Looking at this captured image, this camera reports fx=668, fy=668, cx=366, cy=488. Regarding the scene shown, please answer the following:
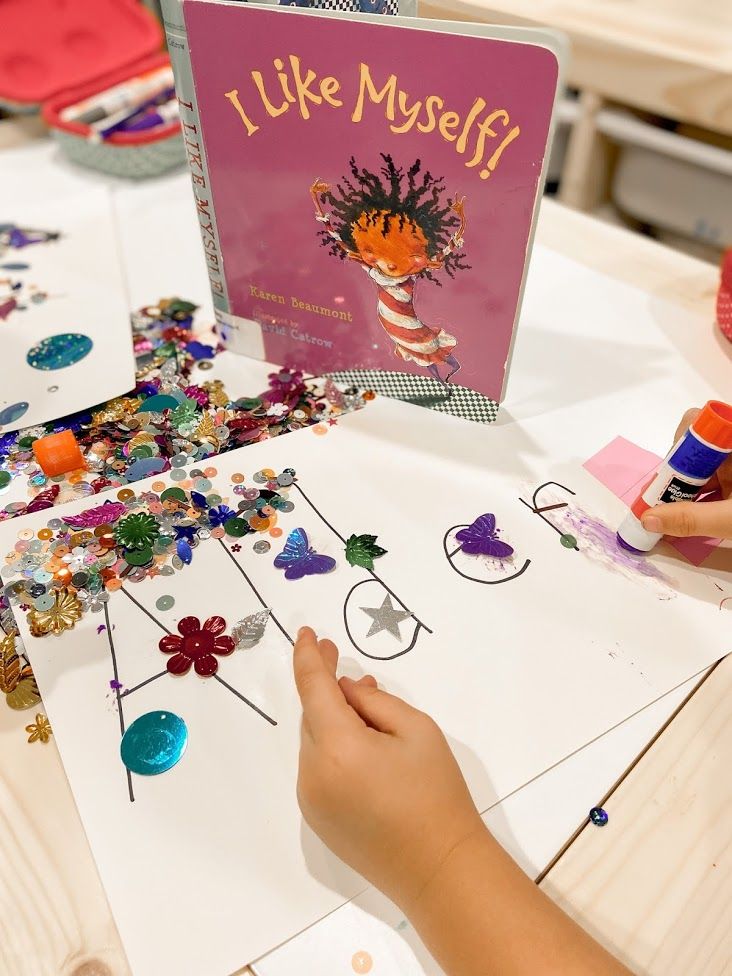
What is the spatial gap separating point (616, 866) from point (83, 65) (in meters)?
1.15

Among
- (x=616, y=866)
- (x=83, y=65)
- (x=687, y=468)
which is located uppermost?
(x=83, y=65)

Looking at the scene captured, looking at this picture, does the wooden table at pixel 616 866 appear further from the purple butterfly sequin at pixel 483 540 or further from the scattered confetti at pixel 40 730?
the purple butterfly sequin at pixel 483 540

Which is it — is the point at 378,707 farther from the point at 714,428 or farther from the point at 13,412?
the point at 13,412

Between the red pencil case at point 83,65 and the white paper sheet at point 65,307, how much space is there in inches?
2.5

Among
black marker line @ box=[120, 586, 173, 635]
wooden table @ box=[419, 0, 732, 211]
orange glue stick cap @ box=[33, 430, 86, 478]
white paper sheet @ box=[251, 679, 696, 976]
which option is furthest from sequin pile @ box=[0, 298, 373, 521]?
wooden table @ box=[419, 0, 732, 211]

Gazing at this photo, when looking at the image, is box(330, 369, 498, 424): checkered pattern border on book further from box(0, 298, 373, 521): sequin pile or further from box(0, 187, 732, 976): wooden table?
box(0, 187, 732, 976): wooden table

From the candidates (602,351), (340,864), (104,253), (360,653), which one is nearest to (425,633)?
(360,653)

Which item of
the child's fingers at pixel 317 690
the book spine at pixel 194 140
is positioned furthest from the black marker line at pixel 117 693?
the book spine at pixel 194 140

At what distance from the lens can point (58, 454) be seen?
0.55 metres

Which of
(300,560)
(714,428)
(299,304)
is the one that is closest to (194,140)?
(299,304)

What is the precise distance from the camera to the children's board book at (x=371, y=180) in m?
0.45

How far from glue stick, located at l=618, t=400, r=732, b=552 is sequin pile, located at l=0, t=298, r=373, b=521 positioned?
0.27 meters

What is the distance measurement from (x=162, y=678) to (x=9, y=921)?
14 centimetres

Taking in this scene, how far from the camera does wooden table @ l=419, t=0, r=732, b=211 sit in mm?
939
